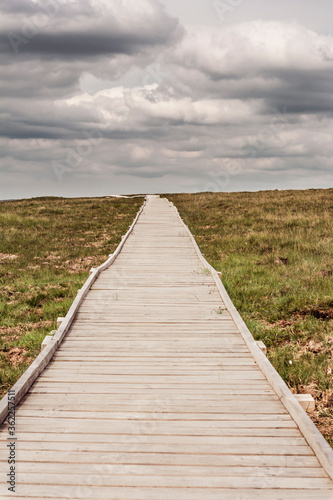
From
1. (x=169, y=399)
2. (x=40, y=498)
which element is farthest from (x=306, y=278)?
(x=40, y=498)

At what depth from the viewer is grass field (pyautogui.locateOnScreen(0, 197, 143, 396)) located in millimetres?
8473

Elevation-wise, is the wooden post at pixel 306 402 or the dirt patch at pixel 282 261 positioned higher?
the dirt patch at pixel 282 261

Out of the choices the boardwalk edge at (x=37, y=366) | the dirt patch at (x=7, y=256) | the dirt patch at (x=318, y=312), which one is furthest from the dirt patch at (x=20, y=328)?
the dirt patch at (x=7, y=256)

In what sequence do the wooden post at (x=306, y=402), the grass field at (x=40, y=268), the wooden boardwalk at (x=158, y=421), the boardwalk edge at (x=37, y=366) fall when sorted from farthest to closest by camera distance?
the grass field at (x=40, y=268)
the wooden post at (x=306, y=402)
the boardwalk edge at (x=37, y=366)
the wooden boardwalk at (x=158, y=421)

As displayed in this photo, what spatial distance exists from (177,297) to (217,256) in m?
7.14

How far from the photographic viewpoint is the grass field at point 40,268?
8.47 m

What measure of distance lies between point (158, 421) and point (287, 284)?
802cm

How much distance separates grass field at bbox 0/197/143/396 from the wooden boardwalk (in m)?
1.58

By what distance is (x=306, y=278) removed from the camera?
1187 cm

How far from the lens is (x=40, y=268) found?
1494cm

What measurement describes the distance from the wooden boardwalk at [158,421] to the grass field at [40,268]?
158 centimetres

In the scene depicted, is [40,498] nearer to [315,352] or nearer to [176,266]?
[315,352]

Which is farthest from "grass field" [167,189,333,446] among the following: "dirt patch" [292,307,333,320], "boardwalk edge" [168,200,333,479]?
"boardwalk edge" [168,200,333,479]

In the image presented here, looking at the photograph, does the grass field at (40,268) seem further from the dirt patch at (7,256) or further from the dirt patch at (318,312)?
the dirt patch at (318,312)
